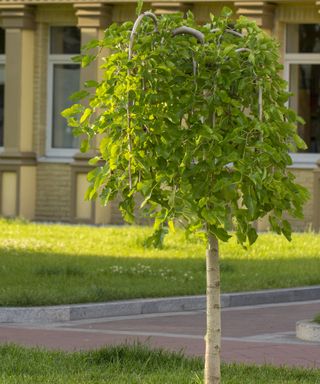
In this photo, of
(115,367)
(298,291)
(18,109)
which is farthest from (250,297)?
(18,109)

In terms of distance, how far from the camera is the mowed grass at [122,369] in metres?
10.2

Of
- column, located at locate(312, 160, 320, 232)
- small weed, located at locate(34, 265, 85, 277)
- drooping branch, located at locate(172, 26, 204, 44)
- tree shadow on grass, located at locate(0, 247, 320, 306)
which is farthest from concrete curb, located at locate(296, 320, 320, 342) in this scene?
column, located at locate(312, 160, 320, 232)

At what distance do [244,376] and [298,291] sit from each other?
24.1 feet

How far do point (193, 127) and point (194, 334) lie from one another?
5.85 meters

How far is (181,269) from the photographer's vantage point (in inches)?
744

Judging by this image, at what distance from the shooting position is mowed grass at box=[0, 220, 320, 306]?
1641 centimetres

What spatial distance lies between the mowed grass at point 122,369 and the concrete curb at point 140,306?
127 inches

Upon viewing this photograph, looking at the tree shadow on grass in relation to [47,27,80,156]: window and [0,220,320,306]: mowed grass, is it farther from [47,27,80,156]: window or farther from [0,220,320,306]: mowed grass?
[47,27,80,156]: window

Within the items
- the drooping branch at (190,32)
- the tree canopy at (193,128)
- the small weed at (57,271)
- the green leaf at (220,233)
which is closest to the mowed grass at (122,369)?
the green leaf at (220,233)

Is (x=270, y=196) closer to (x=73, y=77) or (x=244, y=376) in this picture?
(x=244, y=376)

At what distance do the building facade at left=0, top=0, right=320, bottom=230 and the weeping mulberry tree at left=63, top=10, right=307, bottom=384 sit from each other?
19.5 meters

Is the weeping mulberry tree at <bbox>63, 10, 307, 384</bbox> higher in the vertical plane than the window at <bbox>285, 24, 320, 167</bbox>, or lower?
lower

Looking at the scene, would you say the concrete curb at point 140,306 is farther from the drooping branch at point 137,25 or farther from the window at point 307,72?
the window at point 307,72

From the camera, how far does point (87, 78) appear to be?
95.5 feet
